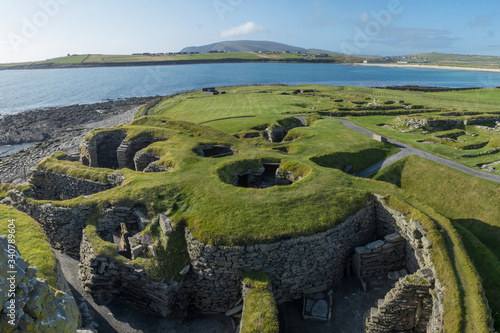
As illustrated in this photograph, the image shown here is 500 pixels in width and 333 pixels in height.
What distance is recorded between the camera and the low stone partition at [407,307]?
1314 cm

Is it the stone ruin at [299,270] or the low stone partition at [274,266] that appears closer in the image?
the stone ruin at [299,270]

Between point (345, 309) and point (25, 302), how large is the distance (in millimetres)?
13770

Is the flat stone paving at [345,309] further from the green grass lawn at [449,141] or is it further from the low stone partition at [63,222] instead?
the green grass lawn at [449,141]

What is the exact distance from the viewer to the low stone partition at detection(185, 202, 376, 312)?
46.9 feet

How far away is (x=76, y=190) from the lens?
2323 centimetres

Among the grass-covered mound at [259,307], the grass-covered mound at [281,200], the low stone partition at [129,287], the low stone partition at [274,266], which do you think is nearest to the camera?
the grass-covered mound at [259,307]

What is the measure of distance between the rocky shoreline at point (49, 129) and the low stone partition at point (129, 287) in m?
25.9

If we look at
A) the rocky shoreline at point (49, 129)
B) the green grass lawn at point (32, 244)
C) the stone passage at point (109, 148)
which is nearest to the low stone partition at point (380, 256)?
the green grass lawn at point (32, 244)

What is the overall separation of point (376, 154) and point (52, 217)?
2774 centimetres

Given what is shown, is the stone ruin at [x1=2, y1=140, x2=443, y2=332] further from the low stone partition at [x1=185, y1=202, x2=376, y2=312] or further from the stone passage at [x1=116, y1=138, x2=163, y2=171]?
the stone passage at [x1=116, y1=138, x2=163, y2=171]

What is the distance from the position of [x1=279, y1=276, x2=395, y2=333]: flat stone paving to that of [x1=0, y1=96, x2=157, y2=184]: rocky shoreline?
34913mm

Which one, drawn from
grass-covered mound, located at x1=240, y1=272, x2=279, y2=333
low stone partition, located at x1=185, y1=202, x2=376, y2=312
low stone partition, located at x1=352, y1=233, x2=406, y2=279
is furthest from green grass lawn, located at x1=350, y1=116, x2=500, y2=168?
grass-covered mound, located at x1=240, y1=272, x2=279, y2=333

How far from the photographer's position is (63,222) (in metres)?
18.7

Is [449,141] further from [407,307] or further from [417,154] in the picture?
[407,307]
